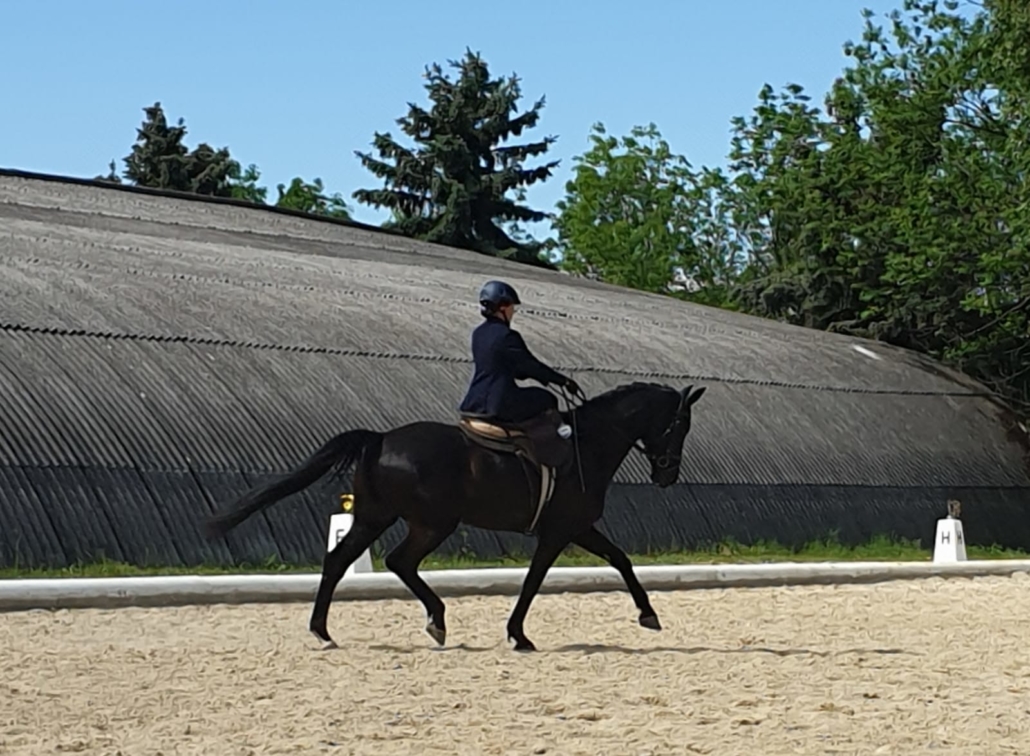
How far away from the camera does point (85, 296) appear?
23.5 meters

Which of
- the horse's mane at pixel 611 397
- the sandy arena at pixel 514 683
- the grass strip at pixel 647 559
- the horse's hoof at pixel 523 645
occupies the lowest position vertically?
the sandy arena at pixel 514 683

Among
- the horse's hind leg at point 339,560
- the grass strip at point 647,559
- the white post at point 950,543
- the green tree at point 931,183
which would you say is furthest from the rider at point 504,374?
the green tree at point 931,183

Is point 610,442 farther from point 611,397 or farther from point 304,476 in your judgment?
point 304,476

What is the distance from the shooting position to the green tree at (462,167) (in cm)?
6309

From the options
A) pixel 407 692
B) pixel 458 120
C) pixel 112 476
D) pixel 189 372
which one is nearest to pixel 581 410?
pixel 407 692

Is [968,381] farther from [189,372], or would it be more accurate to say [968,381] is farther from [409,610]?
[409,610]

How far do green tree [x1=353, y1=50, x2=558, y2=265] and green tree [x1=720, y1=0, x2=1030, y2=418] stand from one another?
749 inches

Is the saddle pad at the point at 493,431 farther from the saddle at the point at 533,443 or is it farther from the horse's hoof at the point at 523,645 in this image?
the horse's hoof at the point at 523,645

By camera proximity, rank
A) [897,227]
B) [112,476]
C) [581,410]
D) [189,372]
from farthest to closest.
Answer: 1. [897,227]
2. [189,372]
3. [112,476]
4. [581,410]

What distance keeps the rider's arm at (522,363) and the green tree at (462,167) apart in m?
49.5

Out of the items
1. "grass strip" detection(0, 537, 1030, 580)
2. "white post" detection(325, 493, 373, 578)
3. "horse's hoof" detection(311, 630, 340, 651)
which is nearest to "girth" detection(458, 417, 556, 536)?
"horse's hoof" detection(311, 630, 340, 651)

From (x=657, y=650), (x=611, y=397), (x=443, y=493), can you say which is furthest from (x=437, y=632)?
(x=611, y=397)

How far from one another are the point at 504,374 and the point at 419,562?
1.34 metres

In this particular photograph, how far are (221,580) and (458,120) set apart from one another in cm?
4994
